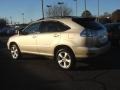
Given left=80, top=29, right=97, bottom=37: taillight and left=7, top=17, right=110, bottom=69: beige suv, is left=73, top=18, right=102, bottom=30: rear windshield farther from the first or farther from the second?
left=80, top=29, right=97, bottom=37: taillight

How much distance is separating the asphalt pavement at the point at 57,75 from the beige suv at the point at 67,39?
1.70ft

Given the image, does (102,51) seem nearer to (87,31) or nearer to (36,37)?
(87,31)

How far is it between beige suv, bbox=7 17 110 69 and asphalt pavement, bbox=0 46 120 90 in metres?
0.52

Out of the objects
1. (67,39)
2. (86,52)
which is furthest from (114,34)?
(86,52)

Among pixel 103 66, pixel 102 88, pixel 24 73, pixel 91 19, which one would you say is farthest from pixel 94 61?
pixel 102 88

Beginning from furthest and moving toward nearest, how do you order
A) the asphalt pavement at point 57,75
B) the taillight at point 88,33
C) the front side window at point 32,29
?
the front side window at point 32,29, the taillight at point 88,33, the asphalt pavement at point 57,75

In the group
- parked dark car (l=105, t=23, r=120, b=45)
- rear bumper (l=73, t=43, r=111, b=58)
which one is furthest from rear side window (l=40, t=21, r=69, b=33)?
parked dark car (l=105, t=23, r=120, b=45)

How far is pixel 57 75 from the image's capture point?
995 cm

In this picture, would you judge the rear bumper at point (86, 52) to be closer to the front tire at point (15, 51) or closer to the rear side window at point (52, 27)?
the rear side window at point (52, 27)

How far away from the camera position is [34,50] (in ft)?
40.2

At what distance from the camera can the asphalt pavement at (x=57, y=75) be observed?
842 cm

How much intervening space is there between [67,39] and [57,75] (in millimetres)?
1356

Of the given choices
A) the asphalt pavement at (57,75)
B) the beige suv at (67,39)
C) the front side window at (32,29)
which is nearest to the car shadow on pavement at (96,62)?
the asphalt pavement at (57,75)

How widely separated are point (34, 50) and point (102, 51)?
8.96ft
